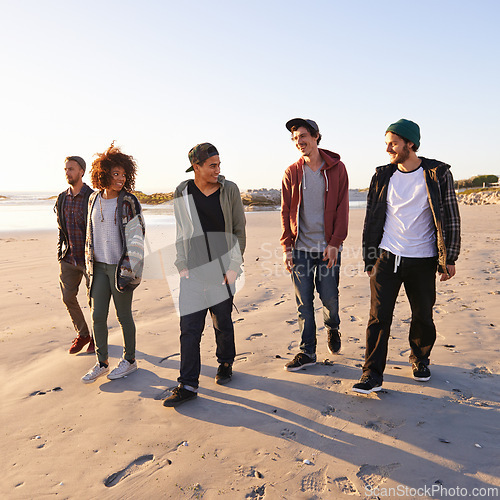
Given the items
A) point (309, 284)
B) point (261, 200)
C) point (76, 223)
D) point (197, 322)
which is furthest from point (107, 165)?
point (261, 200)

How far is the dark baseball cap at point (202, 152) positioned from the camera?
3230mm

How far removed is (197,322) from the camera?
11.1 feet

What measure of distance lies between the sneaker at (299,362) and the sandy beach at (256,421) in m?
0.08

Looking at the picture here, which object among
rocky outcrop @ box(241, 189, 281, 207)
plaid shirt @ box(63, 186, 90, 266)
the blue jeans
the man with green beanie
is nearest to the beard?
the man with green beanie

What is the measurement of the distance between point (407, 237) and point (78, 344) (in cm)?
357

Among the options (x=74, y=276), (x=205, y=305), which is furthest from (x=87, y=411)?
(x=74, y=276)

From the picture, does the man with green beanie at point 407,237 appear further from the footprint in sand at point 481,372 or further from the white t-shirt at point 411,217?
the footprint in sand at point 481,372

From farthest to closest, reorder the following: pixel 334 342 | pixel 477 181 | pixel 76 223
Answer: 1. pixel 477 181
2. pixel 76 223
3. pixel 334 342

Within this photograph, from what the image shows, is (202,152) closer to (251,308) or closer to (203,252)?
(203,252)

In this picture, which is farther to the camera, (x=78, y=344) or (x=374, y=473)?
(x=78, y=344)

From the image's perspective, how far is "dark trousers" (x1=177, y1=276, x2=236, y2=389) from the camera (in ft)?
11.0

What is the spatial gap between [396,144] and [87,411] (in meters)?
3.21

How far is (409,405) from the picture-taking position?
3.07 m

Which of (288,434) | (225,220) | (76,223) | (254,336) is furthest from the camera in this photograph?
(254,336)
